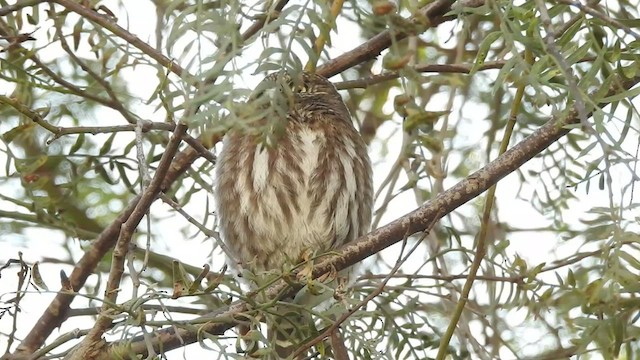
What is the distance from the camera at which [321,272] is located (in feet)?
9.61

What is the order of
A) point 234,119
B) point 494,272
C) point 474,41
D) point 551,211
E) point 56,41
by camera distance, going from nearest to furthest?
point 234,119, point 494,272, point 56,41, point 551,211, point 474,41

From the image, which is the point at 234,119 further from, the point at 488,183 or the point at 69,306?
the point at 69,306

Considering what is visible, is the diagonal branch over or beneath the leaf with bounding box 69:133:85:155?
beneath

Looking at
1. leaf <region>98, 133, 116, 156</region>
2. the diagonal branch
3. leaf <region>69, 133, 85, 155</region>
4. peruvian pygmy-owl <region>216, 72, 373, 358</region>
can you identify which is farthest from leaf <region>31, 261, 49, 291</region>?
peruvian pygmy-owl <region>216, 72, 373, 358</region>

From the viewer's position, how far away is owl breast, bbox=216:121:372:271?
387 centimetres

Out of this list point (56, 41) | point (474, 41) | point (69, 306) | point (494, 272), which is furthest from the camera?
point (474, 41)

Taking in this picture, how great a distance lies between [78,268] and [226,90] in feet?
6.96

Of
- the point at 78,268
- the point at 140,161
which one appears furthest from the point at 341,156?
the point at 140,161

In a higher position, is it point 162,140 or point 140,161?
point 162,140

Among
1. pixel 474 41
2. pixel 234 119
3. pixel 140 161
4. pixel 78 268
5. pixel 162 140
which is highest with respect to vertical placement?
pixel 474 41

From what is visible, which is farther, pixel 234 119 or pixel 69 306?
pixel 69 306

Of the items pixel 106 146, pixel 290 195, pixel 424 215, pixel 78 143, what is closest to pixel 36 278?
pixel 424 215

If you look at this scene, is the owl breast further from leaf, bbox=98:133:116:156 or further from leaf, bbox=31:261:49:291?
leaf, bbox=31:261:49:291

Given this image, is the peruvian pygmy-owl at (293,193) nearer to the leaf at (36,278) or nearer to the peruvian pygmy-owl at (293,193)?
the peruvian pygmy-owl at (293,193)
